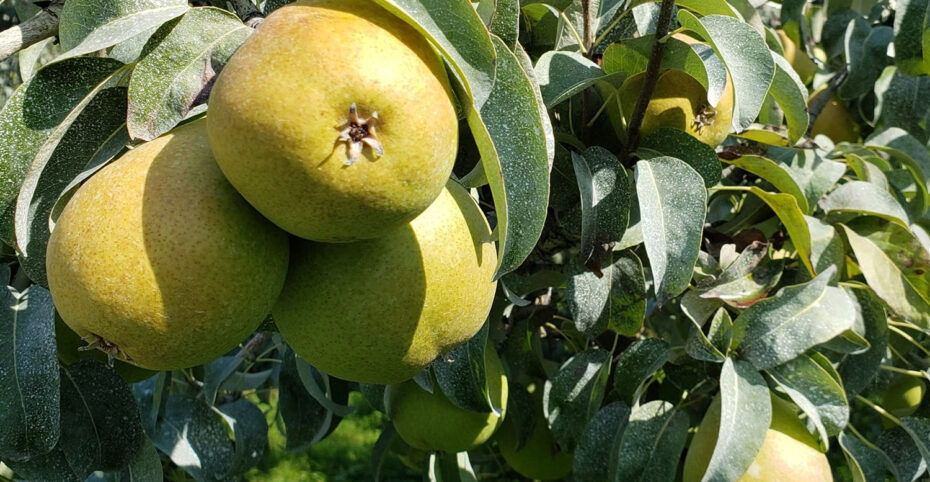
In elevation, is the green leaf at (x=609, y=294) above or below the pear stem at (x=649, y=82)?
below

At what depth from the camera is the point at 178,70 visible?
0.78 meters

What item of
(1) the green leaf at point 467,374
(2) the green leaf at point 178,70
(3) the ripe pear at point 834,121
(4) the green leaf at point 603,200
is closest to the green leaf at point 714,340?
(4) the green leaf at point 603,200

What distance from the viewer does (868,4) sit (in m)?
2.27

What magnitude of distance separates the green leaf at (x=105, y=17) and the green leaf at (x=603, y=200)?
1.85 feet

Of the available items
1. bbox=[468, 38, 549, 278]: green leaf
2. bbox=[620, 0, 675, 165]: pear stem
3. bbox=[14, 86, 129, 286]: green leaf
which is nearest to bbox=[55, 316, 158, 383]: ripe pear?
bbox=[14, 86, 129, 286]: green leaf

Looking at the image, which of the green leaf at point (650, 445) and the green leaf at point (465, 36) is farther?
the green leaf at point (650, 445)

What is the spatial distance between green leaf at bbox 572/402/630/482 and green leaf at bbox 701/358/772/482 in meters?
0.24

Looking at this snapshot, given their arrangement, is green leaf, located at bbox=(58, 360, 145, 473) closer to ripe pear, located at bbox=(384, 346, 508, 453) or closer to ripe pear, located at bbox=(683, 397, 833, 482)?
ripe pear, located at bbox=(384, 346, 508, 453)

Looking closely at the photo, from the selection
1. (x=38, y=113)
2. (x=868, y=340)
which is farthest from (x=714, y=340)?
(x=38, y=113)

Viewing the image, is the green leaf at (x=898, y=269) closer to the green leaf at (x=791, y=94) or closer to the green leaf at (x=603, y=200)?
the green leaf at (x=791, y=94)

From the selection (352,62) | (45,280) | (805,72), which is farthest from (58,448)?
(805,72)

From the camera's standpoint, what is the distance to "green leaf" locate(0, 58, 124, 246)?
810mm

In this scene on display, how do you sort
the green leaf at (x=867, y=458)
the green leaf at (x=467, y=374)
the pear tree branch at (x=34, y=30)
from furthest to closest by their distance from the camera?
1. the green leaf at (x=867, y=458)
2. the green leaf at (x=467, y=374)
3. the pear tree branch at (x=34, y=30)

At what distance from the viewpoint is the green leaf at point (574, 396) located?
1.44 m
